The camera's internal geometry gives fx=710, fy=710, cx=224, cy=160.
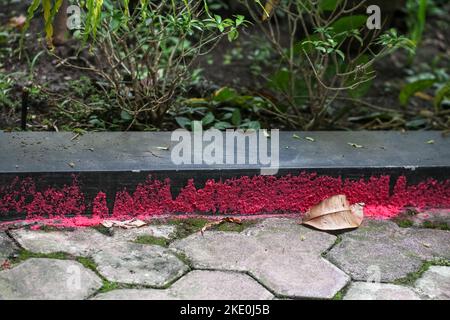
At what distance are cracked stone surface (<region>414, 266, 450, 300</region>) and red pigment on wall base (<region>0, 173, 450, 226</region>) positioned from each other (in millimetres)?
414

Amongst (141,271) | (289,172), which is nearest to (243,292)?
(141,271)

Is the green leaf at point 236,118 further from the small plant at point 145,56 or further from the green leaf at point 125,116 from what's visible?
the green leaf at point 125,116

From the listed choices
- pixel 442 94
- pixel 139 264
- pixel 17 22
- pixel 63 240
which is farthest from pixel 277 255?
pixel 17 22

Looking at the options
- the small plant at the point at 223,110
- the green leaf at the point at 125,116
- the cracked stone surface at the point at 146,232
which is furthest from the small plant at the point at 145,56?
the cracked stone surface at the point at 146,232

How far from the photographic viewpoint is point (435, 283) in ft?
6.95

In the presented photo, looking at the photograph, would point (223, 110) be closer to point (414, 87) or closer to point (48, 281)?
point (414, 87)

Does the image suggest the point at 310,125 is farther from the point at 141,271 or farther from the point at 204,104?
the point at 141,271

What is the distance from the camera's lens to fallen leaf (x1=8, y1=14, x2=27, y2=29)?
11.4 feet

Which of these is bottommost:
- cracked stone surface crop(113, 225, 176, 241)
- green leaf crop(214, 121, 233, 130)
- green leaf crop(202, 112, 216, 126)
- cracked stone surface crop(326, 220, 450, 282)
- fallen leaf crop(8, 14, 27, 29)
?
cracked stone surface crop(326, 220, 450, 282)

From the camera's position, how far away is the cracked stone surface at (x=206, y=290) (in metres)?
1.93

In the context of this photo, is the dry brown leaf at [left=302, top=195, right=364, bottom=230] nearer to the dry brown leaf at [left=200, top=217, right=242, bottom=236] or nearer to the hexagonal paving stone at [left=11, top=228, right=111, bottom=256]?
the dry brown leaf at [left=200, top=217, right=242, bottom=236]

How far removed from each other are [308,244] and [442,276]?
1.39 feet

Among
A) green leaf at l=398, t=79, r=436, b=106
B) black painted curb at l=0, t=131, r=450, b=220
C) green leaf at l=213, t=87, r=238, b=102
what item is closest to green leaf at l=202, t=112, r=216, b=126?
green leaf at l=213, t=87, r=238, b=102

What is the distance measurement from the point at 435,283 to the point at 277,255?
0.48 m
